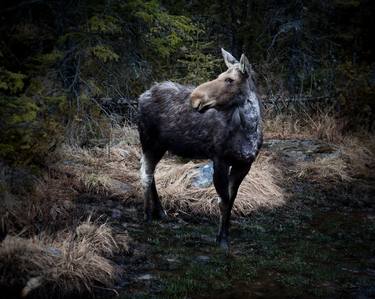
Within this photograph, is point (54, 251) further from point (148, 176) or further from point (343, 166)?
point (343, 166)

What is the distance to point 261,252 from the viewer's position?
6992 millimetres

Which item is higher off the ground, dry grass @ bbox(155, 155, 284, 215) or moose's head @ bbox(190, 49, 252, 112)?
moose's head @ bbox(190, 49, 252, 112)

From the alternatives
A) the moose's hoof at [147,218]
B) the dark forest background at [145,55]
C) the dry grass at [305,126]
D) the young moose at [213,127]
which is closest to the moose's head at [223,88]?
the young moose at [213,127]

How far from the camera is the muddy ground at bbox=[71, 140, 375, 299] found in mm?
5688

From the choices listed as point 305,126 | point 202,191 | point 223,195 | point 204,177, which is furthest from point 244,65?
point 305,126

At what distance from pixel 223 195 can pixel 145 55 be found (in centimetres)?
556

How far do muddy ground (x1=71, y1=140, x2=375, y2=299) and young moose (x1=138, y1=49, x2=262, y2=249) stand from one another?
48cm

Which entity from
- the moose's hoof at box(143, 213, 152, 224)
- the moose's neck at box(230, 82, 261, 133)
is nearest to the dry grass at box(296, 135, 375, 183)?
the moose's hoof at box(143, 213, 152, 224)

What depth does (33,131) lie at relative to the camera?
7.46m

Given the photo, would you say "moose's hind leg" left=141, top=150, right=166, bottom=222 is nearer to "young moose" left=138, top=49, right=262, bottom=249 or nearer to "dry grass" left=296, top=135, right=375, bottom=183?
"young moose" left=138, top=49, right=262, bottom=249

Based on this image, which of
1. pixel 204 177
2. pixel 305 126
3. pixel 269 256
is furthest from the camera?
pixel 305 126

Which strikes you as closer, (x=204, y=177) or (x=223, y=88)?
(x=223, y=88)

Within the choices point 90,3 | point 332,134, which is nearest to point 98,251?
point 90,3

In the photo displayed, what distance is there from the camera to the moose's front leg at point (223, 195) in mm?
6988
